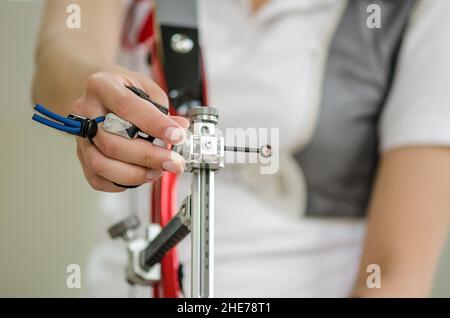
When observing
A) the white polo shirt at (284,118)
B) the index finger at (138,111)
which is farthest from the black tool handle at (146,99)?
the white polo shirt at (284,118)

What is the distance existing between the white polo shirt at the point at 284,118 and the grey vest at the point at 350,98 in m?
0.01

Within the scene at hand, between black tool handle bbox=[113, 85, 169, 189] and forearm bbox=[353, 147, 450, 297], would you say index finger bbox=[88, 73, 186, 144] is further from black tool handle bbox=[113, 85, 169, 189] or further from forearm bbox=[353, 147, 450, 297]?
forearm bbox=[353, 147, 450, 297]

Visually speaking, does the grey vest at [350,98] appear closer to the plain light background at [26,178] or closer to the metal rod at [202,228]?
the plain light background at [26,178]

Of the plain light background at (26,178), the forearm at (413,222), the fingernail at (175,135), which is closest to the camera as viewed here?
the fingernail at (175,135)

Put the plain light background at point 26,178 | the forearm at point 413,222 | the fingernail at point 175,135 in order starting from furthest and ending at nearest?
the forearm at point 413,222 < the plain light background at point 26,178 < the fingernail at point 175,135

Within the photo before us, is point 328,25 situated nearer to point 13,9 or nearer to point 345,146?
point 345,146

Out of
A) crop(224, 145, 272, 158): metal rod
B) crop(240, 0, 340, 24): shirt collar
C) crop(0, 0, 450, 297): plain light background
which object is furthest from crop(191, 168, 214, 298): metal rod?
crop(240, 0, 340, 24): shirt collar

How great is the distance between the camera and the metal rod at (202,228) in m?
0.27

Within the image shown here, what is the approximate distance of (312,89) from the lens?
595mm

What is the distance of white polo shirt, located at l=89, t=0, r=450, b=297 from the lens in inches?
22.5

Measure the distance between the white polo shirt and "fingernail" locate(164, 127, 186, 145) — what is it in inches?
11.6

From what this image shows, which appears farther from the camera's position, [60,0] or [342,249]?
[342,249]
